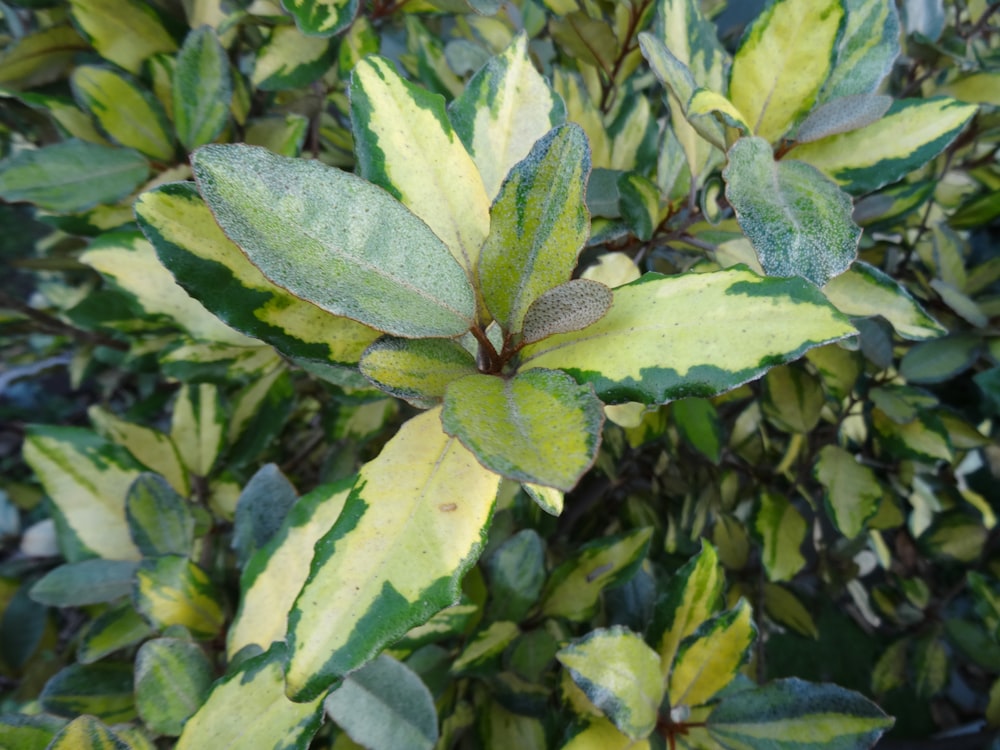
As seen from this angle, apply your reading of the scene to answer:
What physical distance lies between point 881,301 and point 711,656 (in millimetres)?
311

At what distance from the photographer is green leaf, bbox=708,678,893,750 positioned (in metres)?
0.48

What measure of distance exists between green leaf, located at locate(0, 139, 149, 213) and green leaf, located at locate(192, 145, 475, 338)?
437 millimetres

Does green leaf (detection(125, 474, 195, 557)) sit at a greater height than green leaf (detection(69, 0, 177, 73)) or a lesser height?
lesser

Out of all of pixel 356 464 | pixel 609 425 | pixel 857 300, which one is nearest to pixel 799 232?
→ pixel 857 300

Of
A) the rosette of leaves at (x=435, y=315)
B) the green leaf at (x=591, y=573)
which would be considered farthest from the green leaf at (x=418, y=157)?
the green leaf at (x=591, y=573)

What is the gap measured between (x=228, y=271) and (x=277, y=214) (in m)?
0.08

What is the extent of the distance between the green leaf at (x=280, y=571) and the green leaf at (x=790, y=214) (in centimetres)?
33

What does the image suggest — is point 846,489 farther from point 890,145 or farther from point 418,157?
point 418,157

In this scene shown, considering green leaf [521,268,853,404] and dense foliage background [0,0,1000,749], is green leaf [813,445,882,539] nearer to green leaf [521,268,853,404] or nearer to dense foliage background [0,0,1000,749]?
dense foliage background [0,0,1000,749]

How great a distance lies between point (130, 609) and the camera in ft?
2.06

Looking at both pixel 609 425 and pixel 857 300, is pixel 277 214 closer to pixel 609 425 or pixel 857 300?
pixel 857 300

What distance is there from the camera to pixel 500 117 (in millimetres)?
442

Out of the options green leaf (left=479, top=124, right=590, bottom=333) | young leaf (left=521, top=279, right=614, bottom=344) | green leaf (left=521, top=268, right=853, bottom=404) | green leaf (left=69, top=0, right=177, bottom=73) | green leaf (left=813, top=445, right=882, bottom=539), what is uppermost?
green leaf (left=69, top=0, right=177, bottom=73)

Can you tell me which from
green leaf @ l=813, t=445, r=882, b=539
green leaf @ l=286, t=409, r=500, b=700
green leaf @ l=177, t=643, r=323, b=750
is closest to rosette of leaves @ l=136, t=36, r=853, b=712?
green leaf @ l=286, t=409, r=500, b=700
